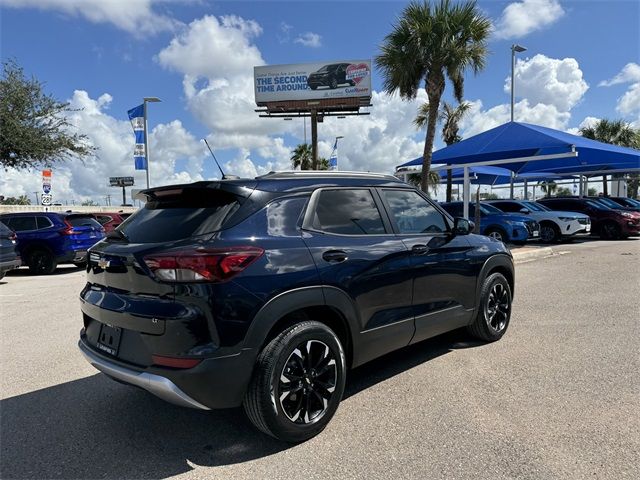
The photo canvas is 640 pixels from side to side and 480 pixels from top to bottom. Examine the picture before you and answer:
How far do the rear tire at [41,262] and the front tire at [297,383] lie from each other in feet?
36.5

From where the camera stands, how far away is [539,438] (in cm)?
316

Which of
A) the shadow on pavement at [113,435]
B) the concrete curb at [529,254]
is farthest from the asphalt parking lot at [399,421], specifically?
the concrete curb at [529,254]

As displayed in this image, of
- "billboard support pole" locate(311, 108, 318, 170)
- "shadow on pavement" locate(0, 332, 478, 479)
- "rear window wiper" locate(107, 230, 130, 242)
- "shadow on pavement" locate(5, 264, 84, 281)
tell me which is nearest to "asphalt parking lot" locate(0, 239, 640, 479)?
"shadow on pavement" locate(0, 332, 478, 479)

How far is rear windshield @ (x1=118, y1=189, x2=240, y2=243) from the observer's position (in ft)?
10.2

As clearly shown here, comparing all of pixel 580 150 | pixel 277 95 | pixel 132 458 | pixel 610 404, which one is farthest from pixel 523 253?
pixel 277 95

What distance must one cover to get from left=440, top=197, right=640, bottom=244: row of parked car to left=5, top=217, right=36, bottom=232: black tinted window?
1279cm

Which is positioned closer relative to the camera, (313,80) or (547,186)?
(313,80)

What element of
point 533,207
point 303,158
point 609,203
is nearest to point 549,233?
point 533,207

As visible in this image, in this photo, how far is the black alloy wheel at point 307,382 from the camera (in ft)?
10.3

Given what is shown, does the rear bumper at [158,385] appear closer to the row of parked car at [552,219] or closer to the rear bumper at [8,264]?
the rear bumper at [8,264]

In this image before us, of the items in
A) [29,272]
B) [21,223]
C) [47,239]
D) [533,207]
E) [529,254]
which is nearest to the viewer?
[47,239]

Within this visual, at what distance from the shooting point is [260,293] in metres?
2.94

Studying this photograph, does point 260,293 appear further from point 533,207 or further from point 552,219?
point 533,207

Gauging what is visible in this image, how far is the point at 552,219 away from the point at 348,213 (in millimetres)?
15628
